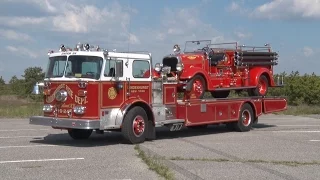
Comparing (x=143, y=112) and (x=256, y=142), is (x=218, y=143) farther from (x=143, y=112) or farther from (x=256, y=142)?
(x=143, y=112)

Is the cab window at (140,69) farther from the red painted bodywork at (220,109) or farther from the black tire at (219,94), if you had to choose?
the black tire at (219,94)

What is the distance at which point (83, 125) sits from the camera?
13.9 m

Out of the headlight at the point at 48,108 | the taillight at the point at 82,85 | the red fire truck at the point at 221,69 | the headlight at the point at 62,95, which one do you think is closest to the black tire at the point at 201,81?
the red fire truck at the point at 221,69

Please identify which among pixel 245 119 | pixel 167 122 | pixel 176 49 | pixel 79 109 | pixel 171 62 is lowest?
pixel 245 119

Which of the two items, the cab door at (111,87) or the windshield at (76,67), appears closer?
the cab door at (111,87)

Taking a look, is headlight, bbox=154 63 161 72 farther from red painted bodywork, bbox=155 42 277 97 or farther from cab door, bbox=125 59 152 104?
cab door, bbox=125 59 152 104

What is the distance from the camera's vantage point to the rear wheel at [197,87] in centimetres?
1738

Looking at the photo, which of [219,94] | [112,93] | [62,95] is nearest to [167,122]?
[112,93]

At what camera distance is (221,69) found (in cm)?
1884

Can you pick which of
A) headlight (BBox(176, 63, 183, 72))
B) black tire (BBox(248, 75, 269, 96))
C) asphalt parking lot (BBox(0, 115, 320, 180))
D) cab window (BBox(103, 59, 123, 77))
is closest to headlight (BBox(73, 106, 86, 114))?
asphalt parking lot (BBox(0, 115, 320, 180))

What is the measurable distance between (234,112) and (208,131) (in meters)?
1.20

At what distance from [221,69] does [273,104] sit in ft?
10.0

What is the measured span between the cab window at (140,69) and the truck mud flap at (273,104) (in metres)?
6.09

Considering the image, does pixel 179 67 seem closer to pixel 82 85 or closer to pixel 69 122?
pixel 82 85
